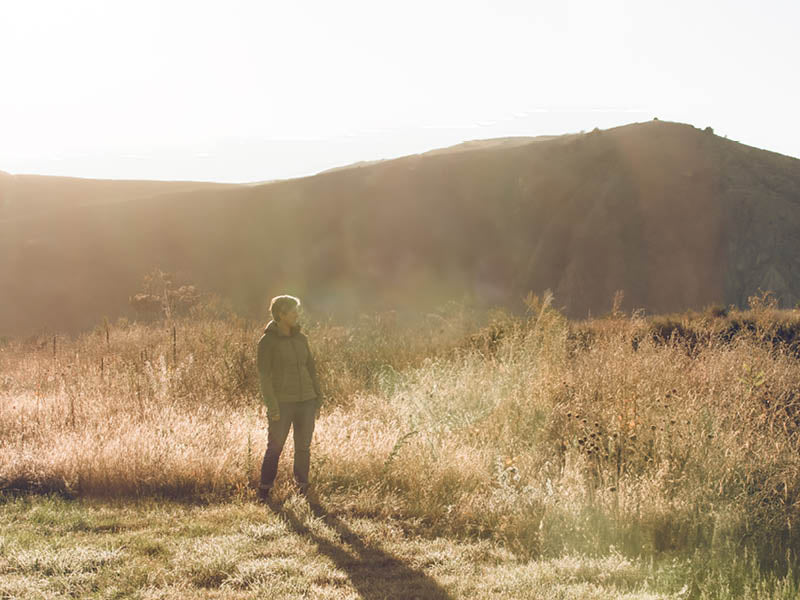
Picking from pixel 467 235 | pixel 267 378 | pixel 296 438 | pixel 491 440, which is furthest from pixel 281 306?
pixel 467 235

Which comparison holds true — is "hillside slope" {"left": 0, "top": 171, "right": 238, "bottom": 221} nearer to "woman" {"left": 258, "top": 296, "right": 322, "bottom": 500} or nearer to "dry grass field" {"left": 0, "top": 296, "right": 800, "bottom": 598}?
"dry grass field" {"left": 0, "top": 296, "right": 800, "bottom": 598}

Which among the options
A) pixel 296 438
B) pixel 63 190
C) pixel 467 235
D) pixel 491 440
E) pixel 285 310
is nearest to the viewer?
pixel 285 310

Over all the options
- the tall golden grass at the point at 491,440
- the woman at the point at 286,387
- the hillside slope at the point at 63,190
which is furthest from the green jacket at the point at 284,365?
the hillside slope at the point at 63,190

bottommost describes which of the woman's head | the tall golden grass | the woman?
the tall golden grass

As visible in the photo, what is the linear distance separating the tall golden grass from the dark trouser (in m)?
0.27

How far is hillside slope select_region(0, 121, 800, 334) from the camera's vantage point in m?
42.6

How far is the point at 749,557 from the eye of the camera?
16.0ft

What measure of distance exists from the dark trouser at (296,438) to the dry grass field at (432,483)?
0.23 meters

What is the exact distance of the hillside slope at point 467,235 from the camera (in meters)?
42.6

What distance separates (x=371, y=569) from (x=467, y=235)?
47969 millimetres

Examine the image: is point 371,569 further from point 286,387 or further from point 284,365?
point 284,365

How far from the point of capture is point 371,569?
466 centimetres

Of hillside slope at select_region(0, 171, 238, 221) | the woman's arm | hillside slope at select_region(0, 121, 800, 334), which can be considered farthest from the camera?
hillside slope at select_region(0, 171, 238, 221)

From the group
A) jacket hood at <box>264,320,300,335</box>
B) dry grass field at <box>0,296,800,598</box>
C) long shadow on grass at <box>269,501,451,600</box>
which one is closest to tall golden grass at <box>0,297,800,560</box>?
dry grass field at <box>0,296,800,598</box>
